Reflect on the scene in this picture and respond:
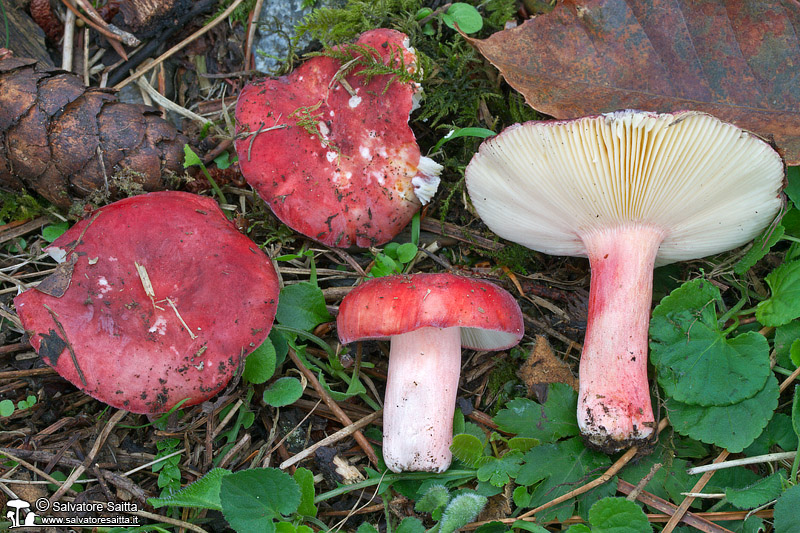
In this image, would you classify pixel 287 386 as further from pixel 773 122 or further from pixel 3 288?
pixel 773 122

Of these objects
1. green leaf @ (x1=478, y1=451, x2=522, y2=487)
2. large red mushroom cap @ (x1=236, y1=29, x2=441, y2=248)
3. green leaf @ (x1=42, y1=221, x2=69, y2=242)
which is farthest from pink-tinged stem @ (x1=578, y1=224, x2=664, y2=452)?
green leaf @ (x1=42, y1=221, x2=69, y2=242)

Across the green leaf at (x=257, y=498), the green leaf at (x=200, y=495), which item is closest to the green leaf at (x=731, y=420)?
the green leaf at (x=257, y=498)

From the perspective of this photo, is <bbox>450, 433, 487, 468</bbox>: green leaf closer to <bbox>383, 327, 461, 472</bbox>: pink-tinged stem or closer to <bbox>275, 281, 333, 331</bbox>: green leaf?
<bbox>383, 327, 461, 472</bbox>: pink-tinged stem

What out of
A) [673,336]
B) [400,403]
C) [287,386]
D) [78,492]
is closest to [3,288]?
[78,492]

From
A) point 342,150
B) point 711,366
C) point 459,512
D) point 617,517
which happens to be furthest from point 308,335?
point 711,366

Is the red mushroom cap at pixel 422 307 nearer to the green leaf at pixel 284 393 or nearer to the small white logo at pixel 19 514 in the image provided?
the green leaf at pixel 284 393
